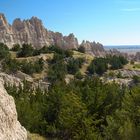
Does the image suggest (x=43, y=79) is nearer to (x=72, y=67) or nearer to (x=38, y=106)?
(x=72, y=67)

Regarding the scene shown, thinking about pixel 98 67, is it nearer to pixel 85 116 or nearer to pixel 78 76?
pixel 78 76

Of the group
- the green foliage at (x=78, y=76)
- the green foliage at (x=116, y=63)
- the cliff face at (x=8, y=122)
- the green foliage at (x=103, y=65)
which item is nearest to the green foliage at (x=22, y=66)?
the green foliage at (x=78, y=76)

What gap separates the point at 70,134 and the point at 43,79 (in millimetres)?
65134

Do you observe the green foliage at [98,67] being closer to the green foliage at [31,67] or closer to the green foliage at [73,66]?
the green foliage at [73,66]

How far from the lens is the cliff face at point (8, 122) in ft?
82.4

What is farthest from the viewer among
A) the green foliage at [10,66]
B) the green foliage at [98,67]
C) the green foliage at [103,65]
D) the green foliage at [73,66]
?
the green foliage at [103,65]

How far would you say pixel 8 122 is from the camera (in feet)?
86.1

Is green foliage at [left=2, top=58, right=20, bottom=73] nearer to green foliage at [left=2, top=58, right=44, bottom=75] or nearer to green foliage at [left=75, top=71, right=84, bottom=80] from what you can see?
green foliage at [left=2, top=58, right=44, bottom=75]

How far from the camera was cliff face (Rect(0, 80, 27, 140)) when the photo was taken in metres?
25.1

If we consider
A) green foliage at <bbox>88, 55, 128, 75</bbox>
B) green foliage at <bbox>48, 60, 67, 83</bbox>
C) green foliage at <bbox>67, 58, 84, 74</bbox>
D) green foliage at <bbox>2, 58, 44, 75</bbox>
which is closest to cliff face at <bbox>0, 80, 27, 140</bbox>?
green foliage at <bbox>48, 60, 67, 83</bbox>

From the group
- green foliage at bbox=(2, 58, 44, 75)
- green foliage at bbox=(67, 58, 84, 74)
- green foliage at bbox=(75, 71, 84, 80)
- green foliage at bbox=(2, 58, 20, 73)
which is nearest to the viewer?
green foliage at bbox=(2, 58, 20, 73)

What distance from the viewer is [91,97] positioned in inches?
2028

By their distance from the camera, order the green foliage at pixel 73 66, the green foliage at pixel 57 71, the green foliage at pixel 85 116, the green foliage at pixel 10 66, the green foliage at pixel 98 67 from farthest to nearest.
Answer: the green foliage at pixel 98 67
the green foliage at pixel 73 66
the green foliage at pixel 57 71
the green foliage at pixel 10 66
the green foliage at pixel 85 116

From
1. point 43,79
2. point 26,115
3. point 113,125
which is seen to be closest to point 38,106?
point 26,115
